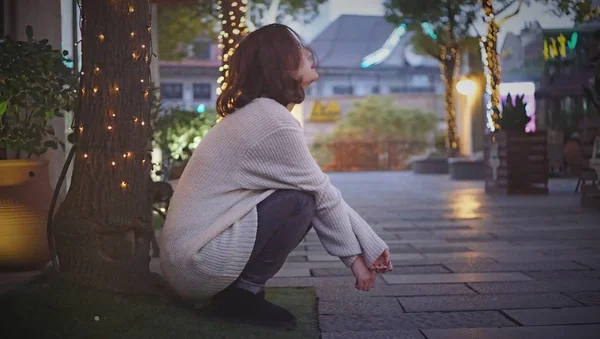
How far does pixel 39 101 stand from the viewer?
13.1 ft

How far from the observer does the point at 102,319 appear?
105 inches

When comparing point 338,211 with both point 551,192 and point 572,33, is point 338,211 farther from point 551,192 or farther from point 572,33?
point 572,33

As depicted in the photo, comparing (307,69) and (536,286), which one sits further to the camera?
(536,286)

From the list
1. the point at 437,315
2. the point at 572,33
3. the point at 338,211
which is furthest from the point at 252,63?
the point at 572,33

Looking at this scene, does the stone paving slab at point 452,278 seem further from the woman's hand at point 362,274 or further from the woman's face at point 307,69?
the woman's face at point 307,69

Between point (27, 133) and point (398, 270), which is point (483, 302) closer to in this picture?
point (398, 270)

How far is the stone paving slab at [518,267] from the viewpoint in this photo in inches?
167

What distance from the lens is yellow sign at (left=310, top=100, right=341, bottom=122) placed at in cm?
3562

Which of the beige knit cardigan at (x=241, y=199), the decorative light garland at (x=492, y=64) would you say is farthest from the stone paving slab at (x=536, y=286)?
the decorative light garland at (x=492, y=64)

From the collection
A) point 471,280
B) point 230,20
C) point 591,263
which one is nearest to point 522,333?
point 471,280

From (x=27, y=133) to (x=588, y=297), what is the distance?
3.19 metres

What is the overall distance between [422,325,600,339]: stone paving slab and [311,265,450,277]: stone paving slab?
4.69 feet

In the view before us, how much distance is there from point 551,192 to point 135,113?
931cm

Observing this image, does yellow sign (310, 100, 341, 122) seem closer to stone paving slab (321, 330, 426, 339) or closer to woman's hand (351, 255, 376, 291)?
stone paving slab (321, 330, 426, 339)
